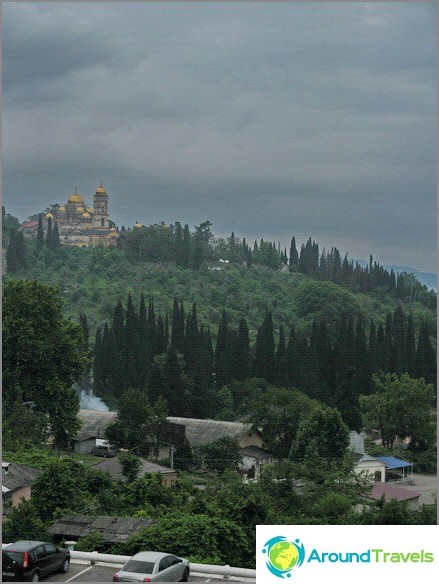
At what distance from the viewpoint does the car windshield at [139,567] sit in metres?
5.95

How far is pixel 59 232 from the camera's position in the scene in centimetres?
1363

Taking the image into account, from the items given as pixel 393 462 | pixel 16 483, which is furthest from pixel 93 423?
pixel 393 462

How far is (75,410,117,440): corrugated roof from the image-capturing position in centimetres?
1151

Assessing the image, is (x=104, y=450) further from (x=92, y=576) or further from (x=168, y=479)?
(x=92, y=576)

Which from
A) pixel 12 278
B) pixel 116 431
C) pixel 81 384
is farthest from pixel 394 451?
pixel 12 278

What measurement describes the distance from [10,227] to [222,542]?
641cm

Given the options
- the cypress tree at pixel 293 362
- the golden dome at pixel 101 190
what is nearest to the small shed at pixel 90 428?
the cypress tree at pixel 293 362

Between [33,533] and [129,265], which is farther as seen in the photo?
[129,265]

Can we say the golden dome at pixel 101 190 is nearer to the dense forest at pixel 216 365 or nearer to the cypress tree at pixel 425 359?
the dense forest at pixel 216 365

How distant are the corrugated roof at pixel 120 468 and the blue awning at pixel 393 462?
6.90 ft

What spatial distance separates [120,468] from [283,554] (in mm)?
5606

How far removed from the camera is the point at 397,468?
10.9m

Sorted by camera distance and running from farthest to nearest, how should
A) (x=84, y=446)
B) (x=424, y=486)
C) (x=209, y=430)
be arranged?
(x=84, y=446), (x=209, y=430), (x=424, y=486)

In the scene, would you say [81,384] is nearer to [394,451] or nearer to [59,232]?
[59,232]
